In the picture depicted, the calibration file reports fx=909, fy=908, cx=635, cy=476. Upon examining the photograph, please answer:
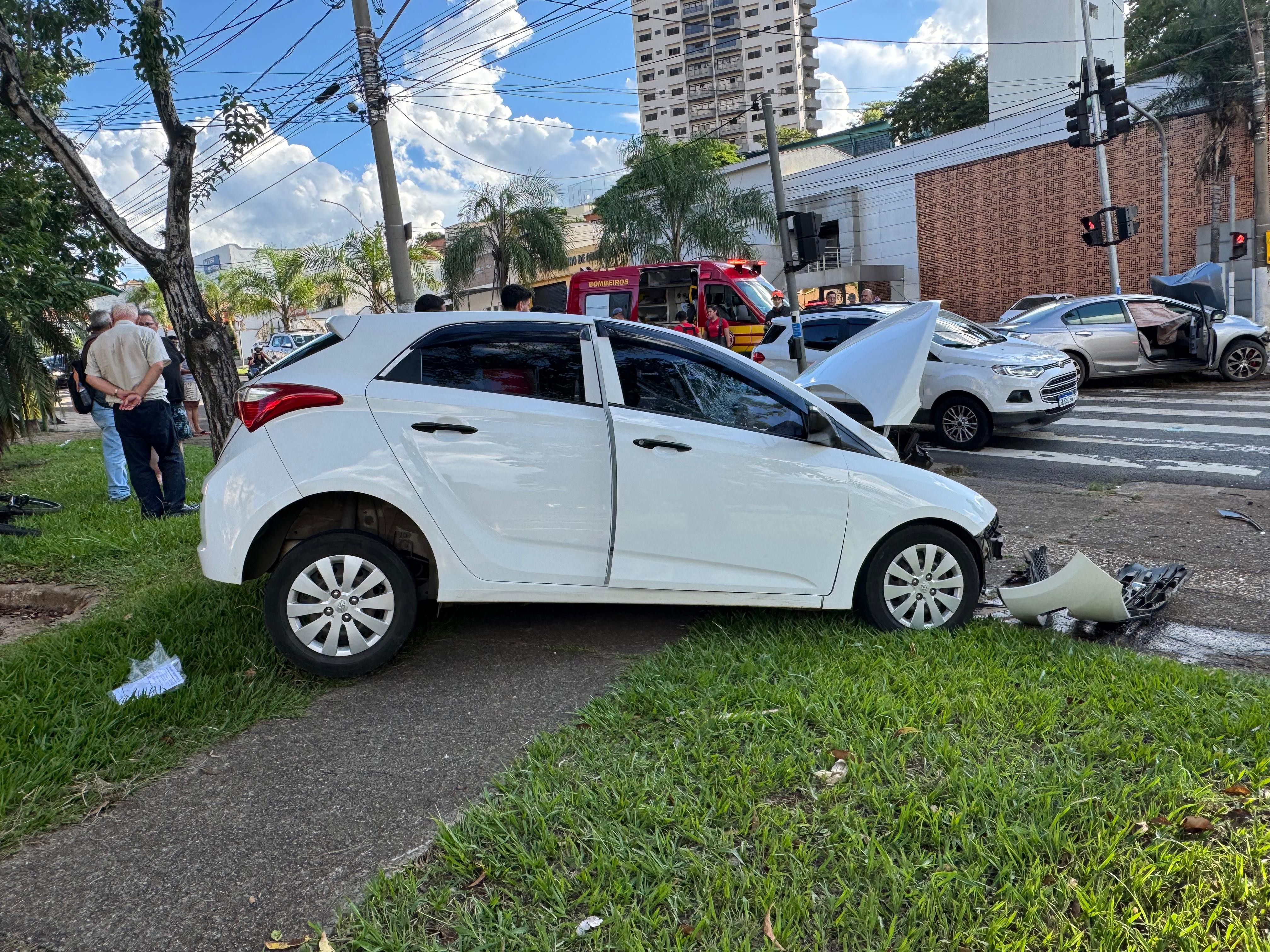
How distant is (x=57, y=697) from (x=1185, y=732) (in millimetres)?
4404

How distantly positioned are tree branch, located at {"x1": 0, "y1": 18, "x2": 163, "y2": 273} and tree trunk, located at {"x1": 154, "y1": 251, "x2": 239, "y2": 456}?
0.49 feet

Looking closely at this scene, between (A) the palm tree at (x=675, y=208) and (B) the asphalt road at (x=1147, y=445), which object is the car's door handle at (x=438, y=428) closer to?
(B) the asphalt road at (x=1147, y=445)

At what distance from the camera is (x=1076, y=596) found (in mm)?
4363

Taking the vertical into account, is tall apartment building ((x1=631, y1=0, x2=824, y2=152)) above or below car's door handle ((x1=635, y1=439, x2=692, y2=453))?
above

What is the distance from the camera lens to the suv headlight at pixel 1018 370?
33.4 ft

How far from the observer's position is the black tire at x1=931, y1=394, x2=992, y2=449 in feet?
33.9

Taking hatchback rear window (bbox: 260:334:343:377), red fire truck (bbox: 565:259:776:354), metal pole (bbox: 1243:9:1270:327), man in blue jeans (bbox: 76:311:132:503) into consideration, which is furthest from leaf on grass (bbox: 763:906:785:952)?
metal pole (bbox: 1243:9:1270:327)

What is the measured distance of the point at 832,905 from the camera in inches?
92.4

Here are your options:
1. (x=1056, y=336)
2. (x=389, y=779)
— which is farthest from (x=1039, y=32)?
(x=389, y=779)

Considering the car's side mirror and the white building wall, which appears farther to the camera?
the white building wall

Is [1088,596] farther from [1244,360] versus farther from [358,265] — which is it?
[358,265]

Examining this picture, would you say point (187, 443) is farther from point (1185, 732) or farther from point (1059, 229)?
point (1059, 229)

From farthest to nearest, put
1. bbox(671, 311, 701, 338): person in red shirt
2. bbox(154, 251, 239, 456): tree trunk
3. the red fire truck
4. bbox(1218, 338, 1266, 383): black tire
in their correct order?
1. the red fire truck
2. bbox(671, 311, 701, 338): person in red shirt
3. bbox(1218, 338, 1266, 383): black tire
4. bbox(154, 251, 239, 456): tree trunk

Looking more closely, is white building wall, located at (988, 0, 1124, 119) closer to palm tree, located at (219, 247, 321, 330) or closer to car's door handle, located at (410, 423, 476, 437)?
palm tree, located at (219, 247, 321, 330)
